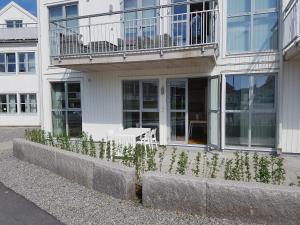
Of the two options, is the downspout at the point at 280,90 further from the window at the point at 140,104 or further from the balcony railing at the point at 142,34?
the window at the point at 140,104

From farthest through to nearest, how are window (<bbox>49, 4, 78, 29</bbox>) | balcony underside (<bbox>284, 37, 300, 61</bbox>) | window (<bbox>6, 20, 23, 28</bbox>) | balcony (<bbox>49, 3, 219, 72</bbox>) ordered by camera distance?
1. window (<bbox>6, 20, 23, 28</bbox>)
2. window (<bbox>49, 4, 78, 29</bbox>)
3. balcony (<bbox>49, 3, 219, 72</bbox>)
4. balcony underside (<bbox>284, 37, 300, 61</bbox>)

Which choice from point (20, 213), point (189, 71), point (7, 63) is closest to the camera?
point (20, 213)

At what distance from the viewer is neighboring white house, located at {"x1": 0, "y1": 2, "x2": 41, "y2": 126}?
18.2 meters

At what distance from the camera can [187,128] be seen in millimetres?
9055

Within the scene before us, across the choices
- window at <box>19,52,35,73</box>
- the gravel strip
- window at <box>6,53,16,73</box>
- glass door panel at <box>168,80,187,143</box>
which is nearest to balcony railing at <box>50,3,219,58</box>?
glass door panel at <box>168,80,187,143</box>

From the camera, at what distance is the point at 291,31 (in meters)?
6.56

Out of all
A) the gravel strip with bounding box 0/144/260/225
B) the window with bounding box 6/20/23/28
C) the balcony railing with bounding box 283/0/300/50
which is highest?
the window with bounding box 6/20/23/28

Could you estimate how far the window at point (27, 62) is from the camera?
719 inches

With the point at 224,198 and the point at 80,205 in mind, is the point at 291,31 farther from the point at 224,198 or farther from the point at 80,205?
the point at 80,205

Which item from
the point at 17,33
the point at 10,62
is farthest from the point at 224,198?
the point at 17,33

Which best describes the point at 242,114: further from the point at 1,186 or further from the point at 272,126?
the point at 1,186

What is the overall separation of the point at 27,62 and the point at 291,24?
17.6 metres

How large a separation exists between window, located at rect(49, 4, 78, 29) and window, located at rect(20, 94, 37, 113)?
31.3ft

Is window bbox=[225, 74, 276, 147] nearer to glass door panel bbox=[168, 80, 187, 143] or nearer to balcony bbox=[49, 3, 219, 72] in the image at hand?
balcony bbox=[49, 3, 219, 72]
